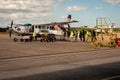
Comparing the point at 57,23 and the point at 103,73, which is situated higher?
the point at 57,23

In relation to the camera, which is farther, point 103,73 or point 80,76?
point 103,73

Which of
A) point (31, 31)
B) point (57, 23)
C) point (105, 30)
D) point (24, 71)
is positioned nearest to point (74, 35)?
point (57, 23)

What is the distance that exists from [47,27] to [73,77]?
3810 cm

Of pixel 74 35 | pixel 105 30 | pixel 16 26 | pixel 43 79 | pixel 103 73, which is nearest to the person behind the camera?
pixel 43 79

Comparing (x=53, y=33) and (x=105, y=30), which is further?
(x=53, y=33)

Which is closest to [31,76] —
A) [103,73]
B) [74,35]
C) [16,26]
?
[103,73]

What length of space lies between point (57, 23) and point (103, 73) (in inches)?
1457

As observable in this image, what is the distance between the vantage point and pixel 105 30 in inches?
1308

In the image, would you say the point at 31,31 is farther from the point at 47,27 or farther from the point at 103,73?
the point at 103,73

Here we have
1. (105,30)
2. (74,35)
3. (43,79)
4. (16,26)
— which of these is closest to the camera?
(43,79)

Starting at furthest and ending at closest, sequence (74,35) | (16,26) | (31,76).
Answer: (74,35) → (16,26) → (31,76)

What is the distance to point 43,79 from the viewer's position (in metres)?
11.6

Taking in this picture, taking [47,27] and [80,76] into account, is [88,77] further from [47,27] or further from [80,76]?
[47,27]

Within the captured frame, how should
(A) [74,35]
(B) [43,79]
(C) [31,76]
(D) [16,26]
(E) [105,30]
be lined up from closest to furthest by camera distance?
(B) [43,79] → (C) [31,76] → (E) [105,30] → (D) [16,26] → (A) [74,35]
